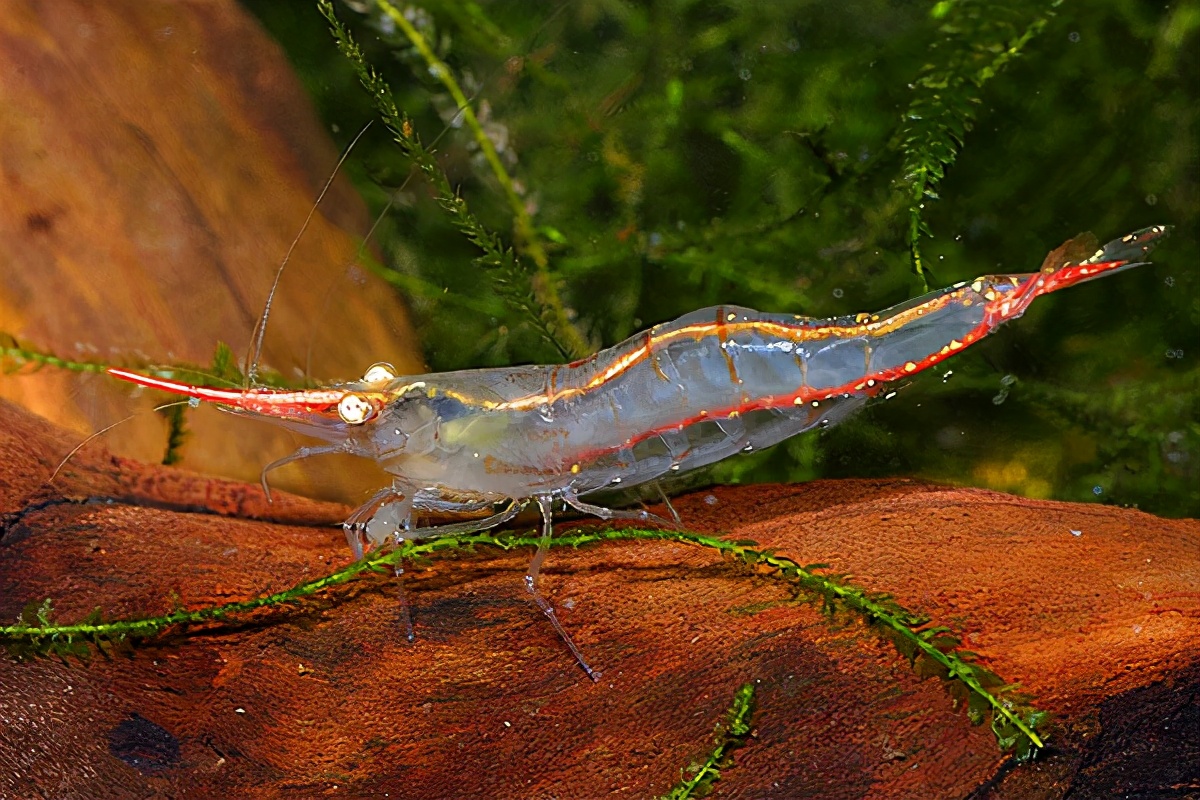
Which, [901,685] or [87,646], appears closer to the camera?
[901,685]

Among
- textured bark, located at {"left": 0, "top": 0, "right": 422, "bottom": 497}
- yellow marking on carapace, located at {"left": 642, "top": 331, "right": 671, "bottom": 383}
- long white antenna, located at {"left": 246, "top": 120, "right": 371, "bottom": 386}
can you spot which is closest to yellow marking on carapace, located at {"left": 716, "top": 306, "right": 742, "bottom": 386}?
yellow marking on carapace, located at {"left": 642, "top": 331, "right": 671, "bottom": 383}

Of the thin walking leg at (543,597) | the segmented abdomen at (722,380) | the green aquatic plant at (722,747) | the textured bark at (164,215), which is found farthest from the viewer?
the segmented abdomen at (722,380)

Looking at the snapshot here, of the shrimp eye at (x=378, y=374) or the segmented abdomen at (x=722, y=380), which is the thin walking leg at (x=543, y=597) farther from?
→ the shrimp eye at (x=378, y=374)

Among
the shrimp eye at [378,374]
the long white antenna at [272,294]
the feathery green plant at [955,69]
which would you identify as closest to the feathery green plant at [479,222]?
the long white antenna at [272,294]

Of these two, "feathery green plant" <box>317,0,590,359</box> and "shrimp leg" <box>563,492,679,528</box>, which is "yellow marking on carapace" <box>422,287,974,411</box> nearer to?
"feathery green plant" <box>317,0,590,359</box>

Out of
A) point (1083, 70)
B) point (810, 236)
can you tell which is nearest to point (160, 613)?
point (810, 236)

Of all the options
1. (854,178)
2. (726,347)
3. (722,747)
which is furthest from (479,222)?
(722,747)

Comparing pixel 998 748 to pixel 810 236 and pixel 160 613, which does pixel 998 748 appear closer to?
pixel 810 236
